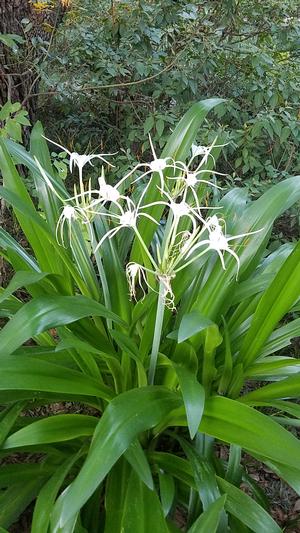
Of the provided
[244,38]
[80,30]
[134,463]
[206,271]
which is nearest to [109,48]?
[80,30]

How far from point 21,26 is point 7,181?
1.19 meters

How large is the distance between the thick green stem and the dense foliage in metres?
1.29

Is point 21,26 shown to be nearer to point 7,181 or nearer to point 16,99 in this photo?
point 16,99

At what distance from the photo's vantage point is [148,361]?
106cm

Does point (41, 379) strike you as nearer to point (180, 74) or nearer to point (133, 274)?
point (133, 274)

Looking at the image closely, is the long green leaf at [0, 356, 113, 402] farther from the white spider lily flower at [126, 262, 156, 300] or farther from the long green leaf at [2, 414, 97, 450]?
the white spider lily flower at [126, 262, 156, 300]

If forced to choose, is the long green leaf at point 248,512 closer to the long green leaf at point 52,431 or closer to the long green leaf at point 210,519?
the long green leaf at point 210,519

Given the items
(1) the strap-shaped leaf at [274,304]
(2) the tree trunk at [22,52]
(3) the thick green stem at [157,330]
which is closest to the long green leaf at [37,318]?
(3) the thick green stem at [157,330]

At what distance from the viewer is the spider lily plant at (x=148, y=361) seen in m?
0.79

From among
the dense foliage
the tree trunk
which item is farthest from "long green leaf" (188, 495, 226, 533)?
the tree trunk

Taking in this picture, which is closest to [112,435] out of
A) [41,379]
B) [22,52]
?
[41,379]

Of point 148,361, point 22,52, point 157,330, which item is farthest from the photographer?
point 22,52

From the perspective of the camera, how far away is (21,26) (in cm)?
201

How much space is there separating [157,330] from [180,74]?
1692 mm
